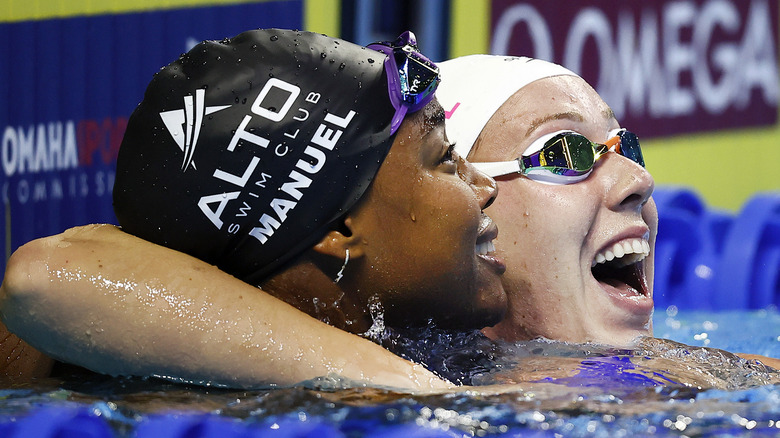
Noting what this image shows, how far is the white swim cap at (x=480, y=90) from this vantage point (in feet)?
8.68

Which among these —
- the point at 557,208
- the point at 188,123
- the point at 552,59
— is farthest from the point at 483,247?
the point at 552,59

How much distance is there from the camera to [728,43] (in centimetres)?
671

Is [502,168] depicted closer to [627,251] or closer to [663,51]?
[627,251]

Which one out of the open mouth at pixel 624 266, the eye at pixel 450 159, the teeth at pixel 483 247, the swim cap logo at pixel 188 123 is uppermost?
the swim cap logo at pixel 188 123

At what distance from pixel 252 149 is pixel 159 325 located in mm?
390

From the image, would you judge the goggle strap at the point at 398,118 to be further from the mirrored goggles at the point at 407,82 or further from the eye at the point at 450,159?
the eye at the point at 450,159

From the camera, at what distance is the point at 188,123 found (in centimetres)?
197

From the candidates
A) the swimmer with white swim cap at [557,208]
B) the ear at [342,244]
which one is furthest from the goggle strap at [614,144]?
the ear at [342,244]

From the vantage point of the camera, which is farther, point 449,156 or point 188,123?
point 449,156

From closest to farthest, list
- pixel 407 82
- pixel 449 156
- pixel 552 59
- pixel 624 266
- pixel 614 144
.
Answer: pixel 407 82
pixel 449 156
pixel 614 144
pixel 624 266
pixel 552 59

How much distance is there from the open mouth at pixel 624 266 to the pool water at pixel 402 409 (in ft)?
1.64

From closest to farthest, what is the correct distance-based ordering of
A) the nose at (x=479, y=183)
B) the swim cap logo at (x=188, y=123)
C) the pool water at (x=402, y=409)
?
the pool water at (x=402, y=409), the swim cap logo at (x=188, y=123), the nose at (x=479, y=183)

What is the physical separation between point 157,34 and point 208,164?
248 cm

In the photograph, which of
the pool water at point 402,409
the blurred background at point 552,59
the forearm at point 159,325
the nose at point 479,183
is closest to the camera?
the pool water at point 402,409
